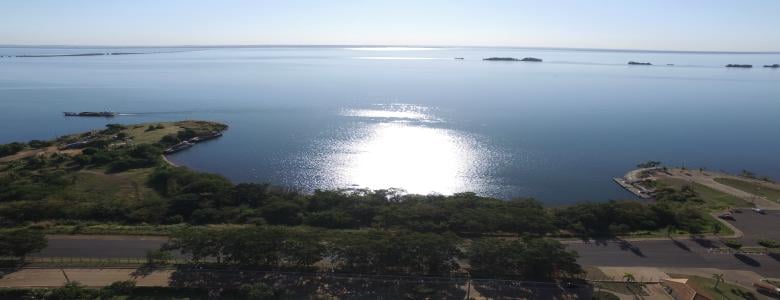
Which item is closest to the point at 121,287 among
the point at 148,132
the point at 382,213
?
the point at 382,213

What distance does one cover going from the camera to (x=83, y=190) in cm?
4488

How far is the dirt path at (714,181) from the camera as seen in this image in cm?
4316

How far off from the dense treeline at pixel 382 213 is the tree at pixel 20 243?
309 inches

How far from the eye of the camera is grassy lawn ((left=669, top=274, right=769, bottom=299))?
26.3 meters

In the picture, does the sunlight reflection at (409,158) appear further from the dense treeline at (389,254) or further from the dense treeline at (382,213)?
the dense treeline at (389,254)

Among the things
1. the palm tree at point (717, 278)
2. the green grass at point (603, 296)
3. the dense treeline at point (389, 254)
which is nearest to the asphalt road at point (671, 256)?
the palm tree at point (717, 278)

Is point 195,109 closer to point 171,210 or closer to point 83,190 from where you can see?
point 83,190

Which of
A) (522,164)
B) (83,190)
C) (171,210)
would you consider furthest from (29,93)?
(522,164)

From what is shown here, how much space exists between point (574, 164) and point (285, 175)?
3885 cm

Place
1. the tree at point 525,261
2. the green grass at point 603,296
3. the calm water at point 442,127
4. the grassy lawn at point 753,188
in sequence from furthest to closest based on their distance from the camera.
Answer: the calm water at point 442,127 < the grassy lawn at point 753,188 < the tree at point 525,261 < the green grass at point 603,296

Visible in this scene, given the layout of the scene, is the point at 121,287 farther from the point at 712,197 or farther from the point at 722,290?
the point at 712,197

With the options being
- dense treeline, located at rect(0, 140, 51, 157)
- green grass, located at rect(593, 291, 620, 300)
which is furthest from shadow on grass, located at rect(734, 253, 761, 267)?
dense treeline, located at rect(0, 140, 51, 157)

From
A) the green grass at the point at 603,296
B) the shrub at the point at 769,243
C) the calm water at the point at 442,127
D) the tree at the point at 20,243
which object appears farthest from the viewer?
the calm water at the point at 442,127

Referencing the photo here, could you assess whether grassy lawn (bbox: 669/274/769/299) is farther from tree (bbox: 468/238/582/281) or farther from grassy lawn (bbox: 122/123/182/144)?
grassy lawn (bbox: 122/123/182/144)
